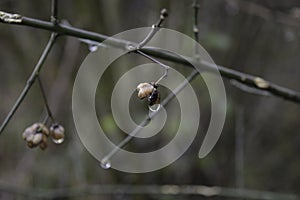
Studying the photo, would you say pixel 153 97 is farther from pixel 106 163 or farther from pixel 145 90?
pixel 106 163

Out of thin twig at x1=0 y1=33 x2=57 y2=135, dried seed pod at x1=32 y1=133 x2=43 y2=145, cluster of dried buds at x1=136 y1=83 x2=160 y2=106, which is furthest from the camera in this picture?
dried seed pod at x1=32 y1=133 x2=43 y2=145

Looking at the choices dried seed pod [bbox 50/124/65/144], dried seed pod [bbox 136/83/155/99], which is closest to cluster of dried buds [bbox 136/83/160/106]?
dried seed pod [bbox 136/83/155/99]

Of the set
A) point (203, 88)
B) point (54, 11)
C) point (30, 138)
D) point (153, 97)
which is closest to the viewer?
point (153, 97)

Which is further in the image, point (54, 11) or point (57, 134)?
point (57, 134)

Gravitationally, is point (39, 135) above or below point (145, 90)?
above

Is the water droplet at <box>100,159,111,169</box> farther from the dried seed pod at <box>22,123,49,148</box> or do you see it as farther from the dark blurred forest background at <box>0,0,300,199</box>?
the dark blurred forest background at <box>0,0,300,199</box>

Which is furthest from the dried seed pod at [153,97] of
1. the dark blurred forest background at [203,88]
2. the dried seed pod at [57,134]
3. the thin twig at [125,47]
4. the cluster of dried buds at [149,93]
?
the dark blurred forest background at [203,88]

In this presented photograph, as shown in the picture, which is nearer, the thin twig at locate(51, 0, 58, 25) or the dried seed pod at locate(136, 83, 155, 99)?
the dried seed pod at locate(136, 83, 155, 99)

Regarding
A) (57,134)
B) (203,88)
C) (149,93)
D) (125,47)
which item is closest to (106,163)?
(57,134)
